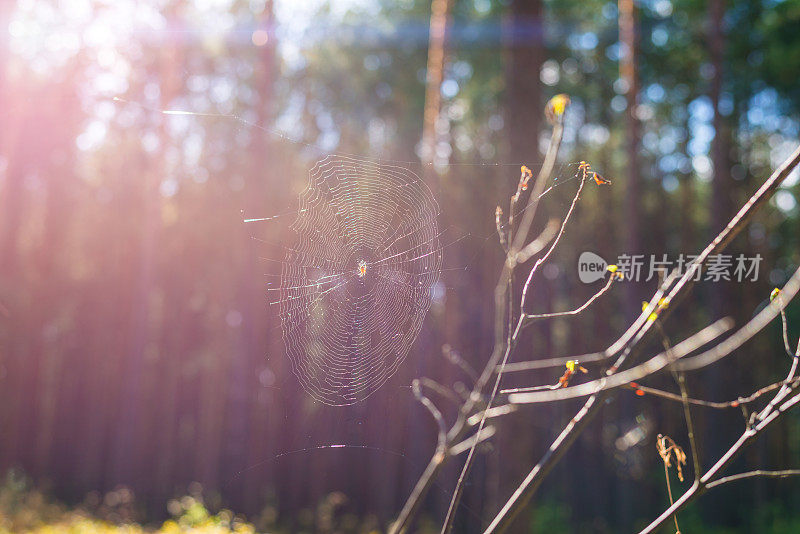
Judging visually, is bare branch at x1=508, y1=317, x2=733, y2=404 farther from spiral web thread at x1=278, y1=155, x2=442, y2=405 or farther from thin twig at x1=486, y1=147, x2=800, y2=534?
spiral web thread at x1=278, y1=155, x2=442, y2=405

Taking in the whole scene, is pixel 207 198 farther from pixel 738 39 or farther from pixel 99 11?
pixel 738 39

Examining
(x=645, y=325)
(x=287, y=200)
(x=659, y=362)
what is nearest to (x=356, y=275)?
(x=645, y=325)

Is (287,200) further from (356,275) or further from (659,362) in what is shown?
(659,362)

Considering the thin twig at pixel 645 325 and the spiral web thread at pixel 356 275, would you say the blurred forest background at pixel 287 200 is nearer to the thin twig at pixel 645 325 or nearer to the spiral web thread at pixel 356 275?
the spiral web thread at pixel 356 275

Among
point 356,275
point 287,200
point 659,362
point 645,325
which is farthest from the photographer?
point 287,200

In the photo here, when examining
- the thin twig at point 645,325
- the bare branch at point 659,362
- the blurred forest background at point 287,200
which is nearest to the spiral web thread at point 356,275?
the thin twig at point 645,325

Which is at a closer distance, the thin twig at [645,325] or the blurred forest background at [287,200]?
the thin twig at [645,325]

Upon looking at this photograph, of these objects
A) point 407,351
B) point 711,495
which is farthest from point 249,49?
point 407,351
